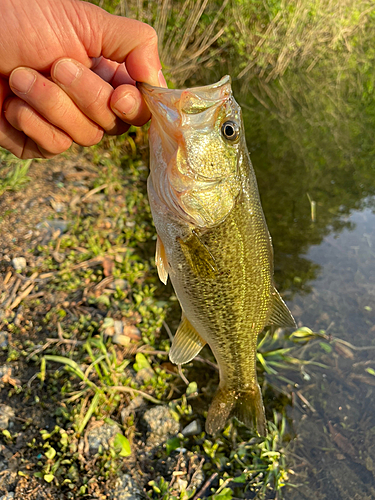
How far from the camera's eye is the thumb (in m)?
1.73

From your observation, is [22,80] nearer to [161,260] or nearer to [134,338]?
[161,260]

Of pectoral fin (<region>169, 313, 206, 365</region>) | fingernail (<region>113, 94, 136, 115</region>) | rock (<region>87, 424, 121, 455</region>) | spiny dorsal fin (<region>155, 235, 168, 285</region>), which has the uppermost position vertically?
fingernail (<region>113, 94, 136, 115</region>)

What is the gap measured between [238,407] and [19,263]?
2396mm

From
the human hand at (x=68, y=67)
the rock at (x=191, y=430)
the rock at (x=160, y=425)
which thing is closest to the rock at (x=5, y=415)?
the rock at (x=160, y=425)

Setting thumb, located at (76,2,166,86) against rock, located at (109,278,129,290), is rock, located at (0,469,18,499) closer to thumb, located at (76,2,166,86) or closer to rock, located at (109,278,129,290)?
rock, located at (109,278,129,290)

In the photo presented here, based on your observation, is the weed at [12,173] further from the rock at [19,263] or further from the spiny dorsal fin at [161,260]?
the spiny dorsal fin at [161,260]

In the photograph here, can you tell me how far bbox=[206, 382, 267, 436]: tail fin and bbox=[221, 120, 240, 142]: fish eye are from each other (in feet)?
5.21

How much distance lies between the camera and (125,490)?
238 centimetres

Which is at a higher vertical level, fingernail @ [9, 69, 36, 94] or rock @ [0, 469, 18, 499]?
fingernail @ [9, 69, 36, 94]

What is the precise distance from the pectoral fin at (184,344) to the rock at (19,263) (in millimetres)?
1967

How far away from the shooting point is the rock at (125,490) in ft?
7.70

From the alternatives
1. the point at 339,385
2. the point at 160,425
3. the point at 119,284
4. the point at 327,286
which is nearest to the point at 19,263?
the point at 119,284

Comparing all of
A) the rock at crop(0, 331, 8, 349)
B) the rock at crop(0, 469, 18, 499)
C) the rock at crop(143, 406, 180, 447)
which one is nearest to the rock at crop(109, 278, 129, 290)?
the rock at crop(0, 331, 8, 349)

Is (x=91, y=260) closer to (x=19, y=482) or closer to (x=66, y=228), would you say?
(x=66, y=228)
